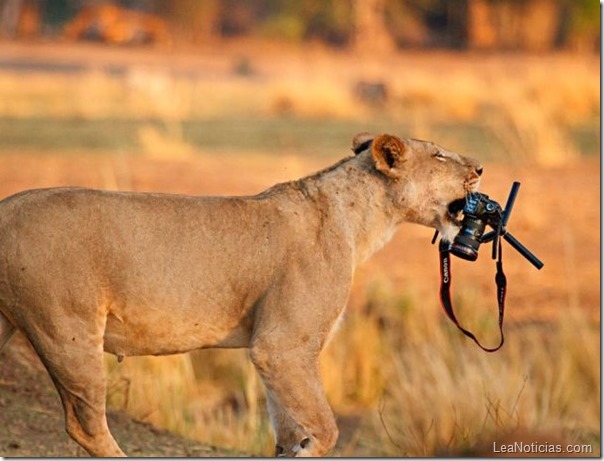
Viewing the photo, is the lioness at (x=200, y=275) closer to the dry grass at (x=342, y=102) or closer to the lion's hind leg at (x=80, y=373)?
the lion's hind leg at (x=80, y=373)

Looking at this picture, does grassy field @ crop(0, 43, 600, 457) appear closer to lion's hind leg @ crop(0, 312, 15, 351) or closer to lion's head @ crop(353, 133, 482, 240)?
lion's head @ crop(353, 133, 482, 240)

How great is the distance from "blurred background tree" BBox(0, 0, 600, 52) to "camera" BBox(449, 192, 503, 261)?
40.8m

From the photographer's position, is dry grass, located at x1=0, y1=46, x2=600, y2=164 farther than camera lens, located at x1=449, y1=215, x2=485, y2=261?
Yes

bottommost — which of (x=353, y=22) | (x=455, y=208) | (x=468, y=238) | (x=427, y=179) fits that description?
(x=353, y=22)

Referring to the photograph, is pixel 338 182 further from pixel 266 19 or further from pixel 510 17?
pixel 266 19

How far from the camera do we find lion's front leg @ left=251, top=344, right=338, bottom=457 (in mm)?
6812

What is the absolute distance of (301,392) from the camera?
6836 millimetres

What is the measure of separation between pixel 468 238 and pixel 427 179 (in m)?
0.34

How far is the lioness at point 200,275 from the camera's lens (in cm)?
664

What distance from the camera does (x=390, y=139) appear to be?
7.28 meters

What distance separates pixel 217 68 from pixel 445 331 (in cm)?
3037

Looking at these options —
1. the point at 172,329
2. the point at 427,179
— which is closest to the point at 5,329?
the point at 172,329

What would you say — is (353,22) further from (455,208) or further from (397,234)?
(455,208)

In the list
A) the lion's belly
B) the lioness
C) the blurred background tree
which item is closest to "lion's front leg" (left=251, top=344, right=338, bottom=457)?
the lioness
